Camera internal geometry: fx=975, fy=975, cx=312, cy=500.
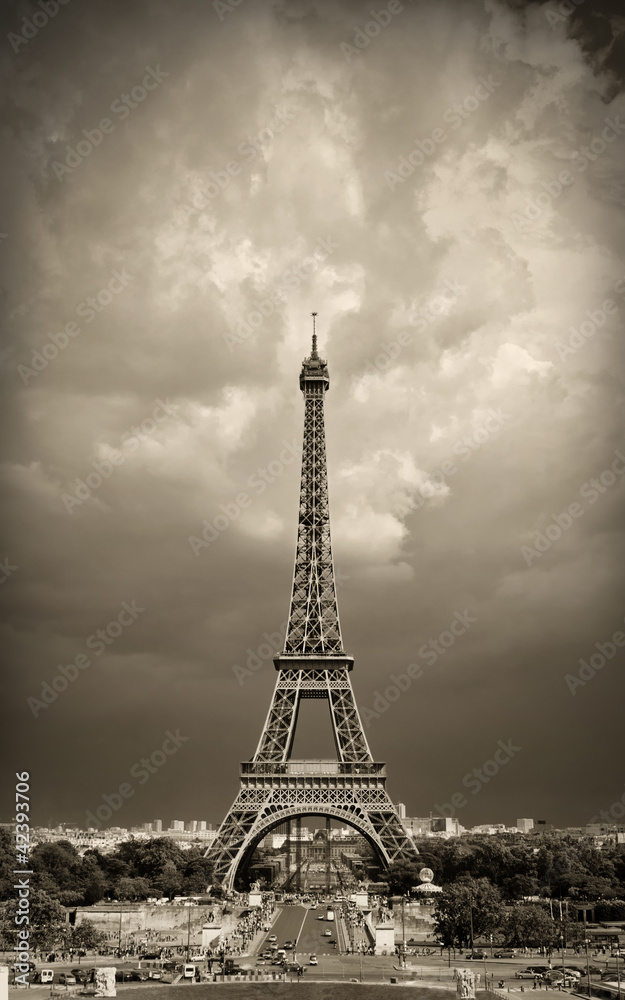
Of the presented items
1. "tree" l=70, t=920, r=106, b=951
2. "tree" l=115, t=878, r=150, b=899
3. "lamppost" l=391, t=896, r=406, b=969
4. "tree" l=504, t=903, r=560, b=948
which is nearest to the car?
"lamppost" l=391, t=896, r=406, b=969

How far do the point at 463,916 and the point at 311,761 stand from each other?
27.8 metres

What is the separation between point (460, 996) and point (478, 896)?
25.1 metres

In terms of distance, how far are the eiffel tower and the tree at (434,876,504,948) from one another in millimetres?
18798

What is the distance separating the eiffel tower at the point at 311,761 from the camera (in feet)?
269

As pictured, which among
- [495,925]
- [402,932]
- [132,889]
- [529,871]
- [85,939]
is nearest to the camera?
[85,939]

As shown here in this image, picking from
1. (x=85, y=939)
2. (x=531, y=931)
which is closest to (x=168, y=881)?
(x=85, y=939)

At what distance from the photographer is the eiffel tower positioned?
81.9 meters

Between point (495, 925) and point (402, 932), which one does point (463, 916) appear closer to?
point (495, 925)

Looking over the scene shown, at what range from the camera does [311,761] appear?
8500 cm

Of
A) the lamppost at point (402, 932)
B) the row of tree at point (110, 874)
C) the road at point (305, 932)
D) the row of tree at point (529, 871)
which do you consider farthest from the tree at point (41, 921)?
the row of tree at point (529, 871)

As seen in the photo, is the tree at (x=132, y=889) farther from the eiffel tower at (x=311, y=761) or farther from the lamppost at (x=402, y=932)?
the lamppost at (x=402, y=932)

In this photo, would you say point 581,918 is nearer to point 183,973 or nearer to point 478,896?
point 478,896

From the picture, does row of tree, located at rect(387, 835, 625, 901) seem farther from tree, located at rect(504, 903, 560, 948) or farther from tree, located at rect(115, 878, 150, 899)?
tree, located at rect(504, 903, 560, 948)

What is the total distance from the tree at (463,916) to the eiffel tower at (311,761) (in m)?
18.8
